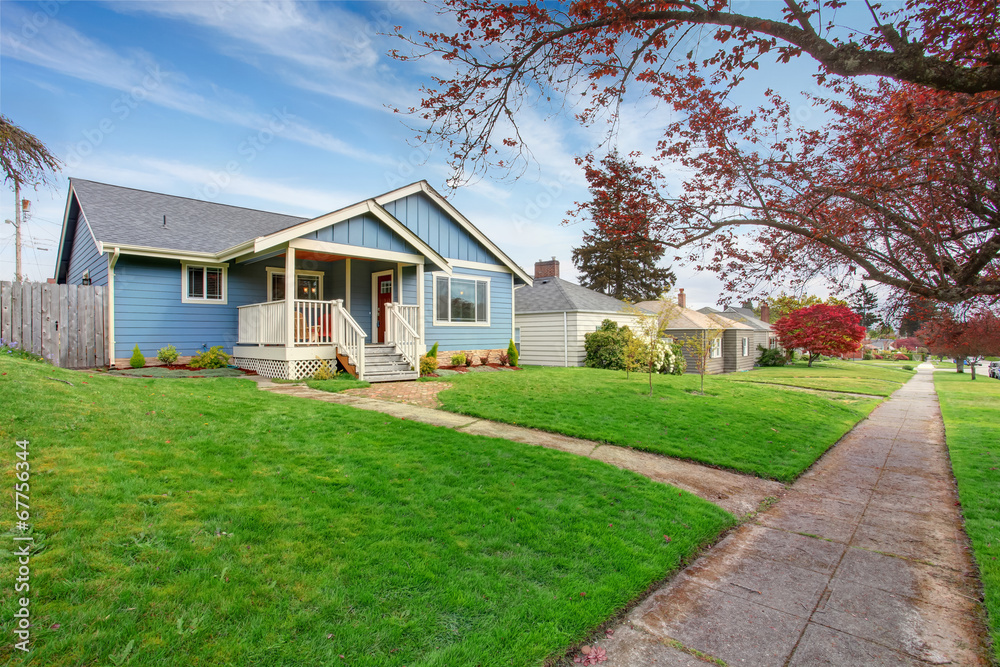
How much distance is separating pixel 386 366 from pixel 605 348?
31.7 ft

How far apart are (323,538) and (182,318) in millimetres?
12000

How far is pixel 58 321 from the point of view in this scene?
37.0 ft

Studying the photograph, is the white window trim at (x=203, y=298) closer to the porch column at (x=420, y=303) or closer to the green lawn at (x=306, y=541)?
the porch column at (x=420, y=303)

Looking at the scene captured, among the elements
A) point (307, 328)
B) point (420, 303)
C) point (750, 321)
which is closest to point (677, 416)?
point (420, 303)

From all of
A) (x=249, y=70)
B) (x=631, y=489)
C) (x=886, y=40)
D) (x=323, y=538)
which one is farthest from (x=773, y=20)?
(x=249, y=70)

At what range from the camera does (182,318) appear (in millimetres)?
12578

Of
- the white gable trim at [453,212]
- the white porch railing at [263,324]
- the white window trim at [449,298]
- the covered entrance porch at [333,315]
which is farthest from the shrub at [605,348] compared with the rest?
the white porch railing at [263,324]

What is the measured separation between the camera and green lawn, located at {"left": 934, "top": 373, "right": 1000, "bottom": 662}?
3346 mm

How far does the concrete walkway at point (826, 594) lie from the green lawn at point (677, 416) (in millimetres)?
1487

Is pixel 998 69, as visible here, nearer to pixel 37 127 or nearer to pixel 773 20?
pixel 773 20

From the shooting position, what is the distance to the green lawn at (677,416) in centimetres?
676

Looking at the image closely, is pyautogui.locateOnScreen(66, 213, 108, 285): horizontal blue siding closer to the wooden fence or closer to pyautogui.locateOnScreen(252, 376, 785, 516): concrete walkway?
the wooden fence

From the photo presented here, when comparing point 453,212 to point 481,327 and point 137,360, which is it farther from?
point 137,360

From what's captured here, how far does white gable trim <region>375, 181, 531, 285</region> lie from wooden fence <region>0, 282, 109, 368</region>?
25.2ft
